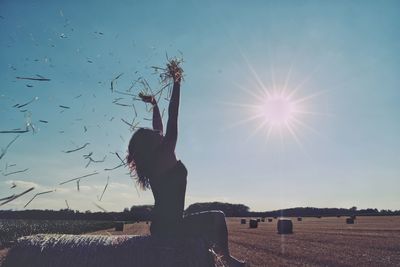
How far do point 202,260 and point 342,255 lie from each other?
1024cm

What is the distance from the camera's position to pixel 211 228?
486 centimetres

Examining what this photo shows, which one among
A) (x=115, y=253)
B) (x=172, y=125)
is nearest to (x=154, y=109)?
(x=172, y=125)

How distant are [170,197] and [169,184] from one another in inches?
5.5

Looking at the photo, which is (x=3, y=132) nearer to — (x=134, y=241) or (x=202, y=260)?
(x=134, y=241)

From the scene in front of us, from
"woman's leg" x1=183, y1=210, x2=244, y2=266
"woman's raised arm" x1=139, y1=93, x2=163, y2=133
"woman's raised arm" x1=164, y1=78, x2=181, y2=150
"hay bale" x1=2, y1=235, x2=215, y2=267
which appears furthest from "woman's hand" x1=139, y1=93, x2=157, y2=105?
"hay bale" x1=2, y1=235, x2=215, y2=267

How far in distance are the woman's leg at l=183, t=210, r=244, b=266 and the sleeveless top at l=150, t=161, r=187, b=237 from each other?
0.47 feet

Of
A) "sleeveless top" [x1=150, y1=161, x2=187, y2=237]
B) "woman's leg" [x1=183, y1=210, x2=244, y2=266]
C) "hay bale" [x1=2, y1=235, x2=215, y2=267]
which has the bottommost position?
"hay bale" [x1=2, y1=235, x2=215, y2=267]

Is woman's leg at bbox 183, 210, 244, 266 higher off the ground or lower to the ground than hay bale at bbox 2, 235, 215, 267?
higher

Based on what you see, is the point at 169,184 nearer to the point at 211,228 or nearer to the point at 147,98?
the point at 211,228


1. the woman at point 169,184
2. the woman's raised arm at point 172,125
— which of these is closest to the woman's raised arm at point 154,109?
the woman at point 169,184

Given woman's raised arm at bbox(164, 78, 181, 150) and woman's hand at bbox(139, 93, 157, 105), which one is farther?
woman's hand at bbox(139, 93, 157, 105)

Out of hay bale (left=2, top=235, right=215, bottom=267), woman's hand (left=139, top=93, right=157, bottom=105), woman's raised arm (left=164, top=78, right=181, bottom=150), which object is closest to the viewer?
woman's raised arm (left=164, top=78, right=181, bottom=150)

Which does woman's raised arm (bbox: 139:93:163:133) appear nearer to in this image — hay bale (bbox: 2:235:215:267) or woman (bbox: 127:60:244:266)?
woman (bbox: 127:60:244:266)

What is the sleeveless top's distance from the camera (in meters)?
4.70
